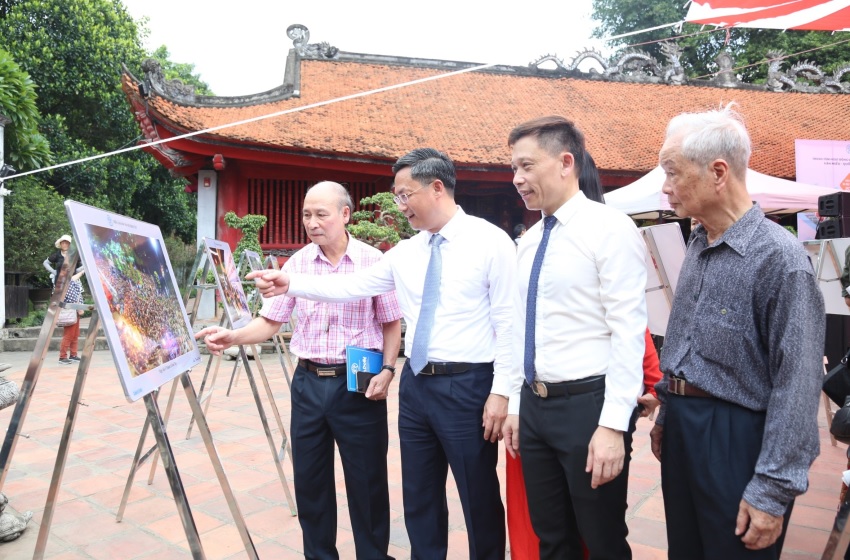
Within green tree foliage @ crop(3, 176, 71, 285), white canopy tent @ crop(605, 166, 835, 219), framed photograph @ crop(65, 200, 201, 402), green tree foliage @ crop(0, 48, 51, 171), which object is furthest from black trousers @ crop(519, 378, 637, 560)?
green tree foliage @ crop(3, 176, 71, 285)

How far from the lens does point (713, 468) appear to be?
143cm

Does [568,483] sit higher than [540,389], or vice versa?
[540,389]

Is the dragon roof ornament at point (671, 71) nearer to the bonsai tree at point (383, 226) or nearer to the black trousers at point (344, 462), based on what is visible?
the bonsai tree at point (383, 226)

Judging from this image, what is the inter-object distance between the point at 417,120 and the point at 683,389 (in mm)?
10501

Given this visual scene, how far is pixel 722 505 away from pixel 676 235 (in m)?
1.87

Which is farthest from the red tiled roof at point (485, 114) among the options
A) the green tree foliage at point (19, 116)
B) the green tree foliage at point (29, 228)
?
the green tree foliage at point (29, 228)

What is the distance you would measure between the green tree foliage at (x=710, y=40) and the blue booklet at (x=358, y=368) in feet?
61.9

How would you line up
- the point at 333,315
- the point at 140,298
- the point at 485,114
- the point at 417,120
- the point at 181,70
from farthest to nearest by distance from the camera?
the point at 181,70
the point at 485,114
the point at 417,120
the point at 333,315
the point at 140,298

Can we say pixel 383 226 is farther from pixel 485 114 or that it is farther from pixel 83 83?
pixel 83 83

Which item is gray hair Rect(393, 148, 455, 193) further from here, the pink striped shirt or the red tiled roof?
the red tiled roof

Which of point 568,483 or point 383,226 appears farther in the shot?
point 383,226

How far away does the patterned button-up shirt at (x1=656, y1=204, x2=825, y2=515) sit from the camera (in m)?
1.31

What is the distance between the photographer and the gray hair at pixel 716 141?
144cm

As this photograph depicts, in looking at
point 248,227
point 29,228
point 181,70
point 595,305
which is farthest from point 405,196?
point 181,70
